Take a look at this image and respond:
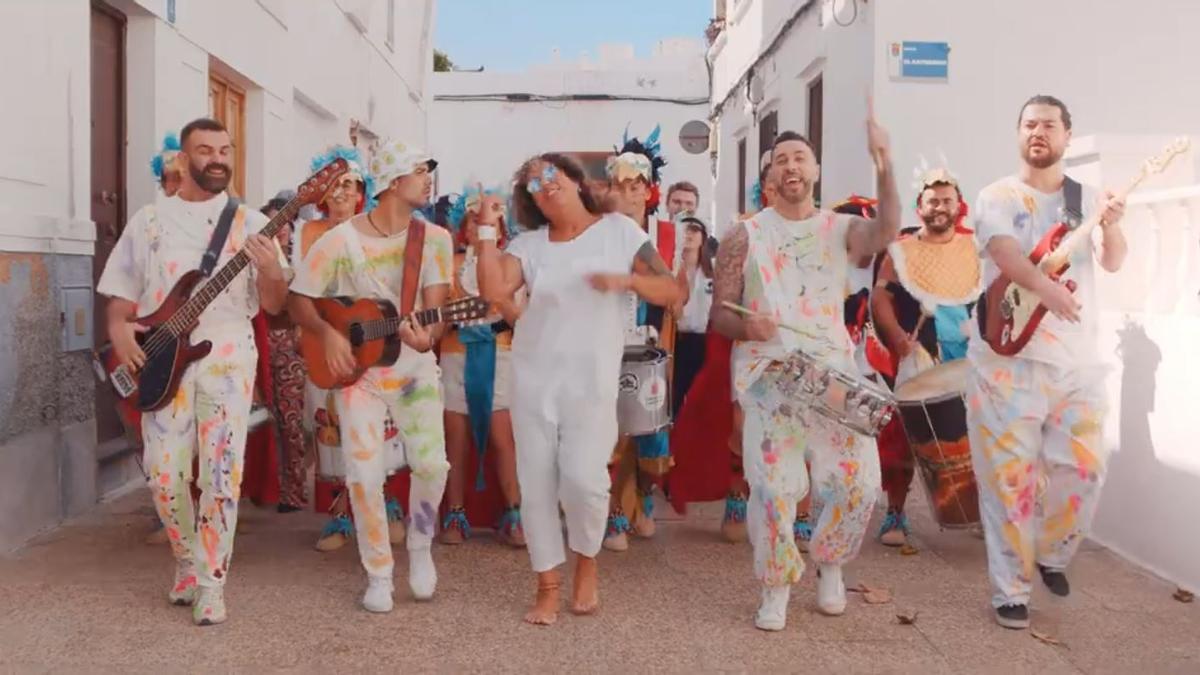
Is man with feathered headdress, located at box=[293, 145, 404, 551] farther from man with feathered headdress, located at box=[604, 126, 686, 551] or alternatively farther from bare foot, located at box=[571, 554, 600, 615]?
bare foot, located at box=[571, 554, 600, 615]

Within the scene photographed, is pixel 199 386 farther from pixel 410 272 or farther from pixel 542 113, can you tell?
pixel 542 113

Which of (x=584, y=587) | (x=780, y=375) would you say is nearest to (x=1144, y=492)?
(x=780, y=375)

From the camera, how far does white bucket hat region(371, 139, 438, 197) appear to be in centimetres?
516

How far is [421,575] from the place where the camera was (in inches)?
208

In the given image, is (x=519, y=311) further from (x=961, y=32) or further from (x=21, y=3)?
(x=961, y=32)

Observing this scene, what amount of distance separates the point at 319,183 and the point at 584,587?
190 cm

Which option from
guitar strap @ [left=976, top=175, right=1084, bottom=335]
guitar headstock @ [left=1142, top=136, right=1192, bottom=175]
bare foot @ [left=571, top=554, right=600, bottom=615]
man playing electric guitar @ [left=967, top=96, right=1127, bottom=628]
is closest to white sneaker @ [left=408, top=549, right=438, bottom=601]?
bare foot @ [left=571, top=554, right=600, bottom=615]

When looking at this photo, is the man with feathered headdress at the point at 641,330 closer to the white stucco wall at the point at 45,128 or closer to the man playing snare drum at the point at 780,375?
the man playing snare drum at the point at 780,375

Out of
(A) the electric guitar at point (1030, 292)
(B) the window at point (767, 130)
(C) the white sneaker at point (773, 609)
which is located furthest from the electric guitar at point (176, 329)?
(B) the window at point (767, 130)

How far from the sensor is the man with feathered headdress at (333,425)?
19.8 ft

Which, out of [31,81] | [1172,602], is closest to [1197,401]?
[1172,602]

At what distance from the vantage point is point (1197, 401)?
5.64 meters

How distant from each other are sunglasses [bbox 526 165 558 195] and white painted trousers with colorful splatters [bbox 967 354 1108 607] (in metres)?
1.87

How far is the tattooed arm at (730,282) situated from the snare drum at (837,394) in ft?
0.75
